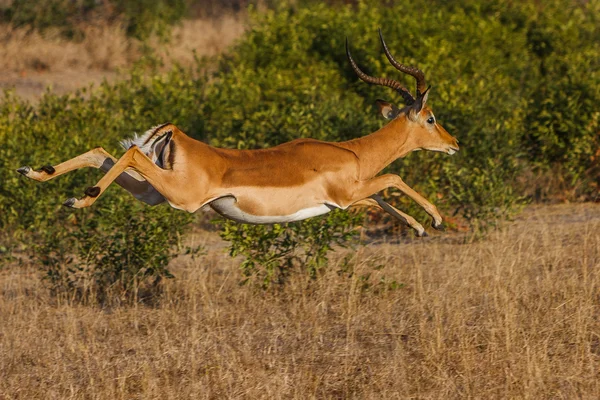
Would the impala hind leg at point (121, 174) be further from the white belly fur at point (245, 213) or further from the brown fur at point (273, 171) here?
the white belly fur at point (245, 213)

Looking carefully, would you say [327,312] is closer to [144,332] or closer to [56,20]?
[144,332]

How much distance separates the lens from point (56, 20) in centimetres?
2156

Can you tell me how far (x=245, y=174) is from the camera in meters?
6.16

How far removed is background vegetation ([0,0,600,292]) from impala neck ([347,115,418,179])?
0.76m

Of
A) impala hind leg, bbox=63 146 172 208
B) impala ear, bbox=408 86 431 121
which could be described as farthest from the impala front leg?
impala ear, bbox=408 86 431 121

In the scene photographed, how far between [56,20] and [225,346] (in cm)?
1668

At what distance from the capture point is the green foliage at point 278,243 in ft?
24.7

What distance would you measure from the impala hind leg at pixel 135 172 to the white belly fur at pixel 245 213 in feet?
→ 1.28

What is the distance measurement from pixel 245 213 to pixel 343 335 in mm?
988

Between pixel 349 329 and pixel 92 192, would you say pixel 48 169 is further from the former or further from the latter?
pixel 349 329

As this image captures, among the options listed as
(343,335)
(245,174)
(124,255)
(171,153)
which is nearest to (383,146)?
(245,174)

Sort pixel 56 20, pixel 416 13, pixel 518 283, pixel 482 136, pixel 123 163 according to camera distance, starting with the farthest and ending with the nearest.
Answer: pixel 56 20 → pixel 416 13 → pixel 482 136 → pixel 518 283 → pixel 123 163

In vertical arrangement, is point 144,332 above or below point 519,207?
below

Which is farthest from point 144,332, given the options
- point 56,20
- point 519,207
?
point 56,20
